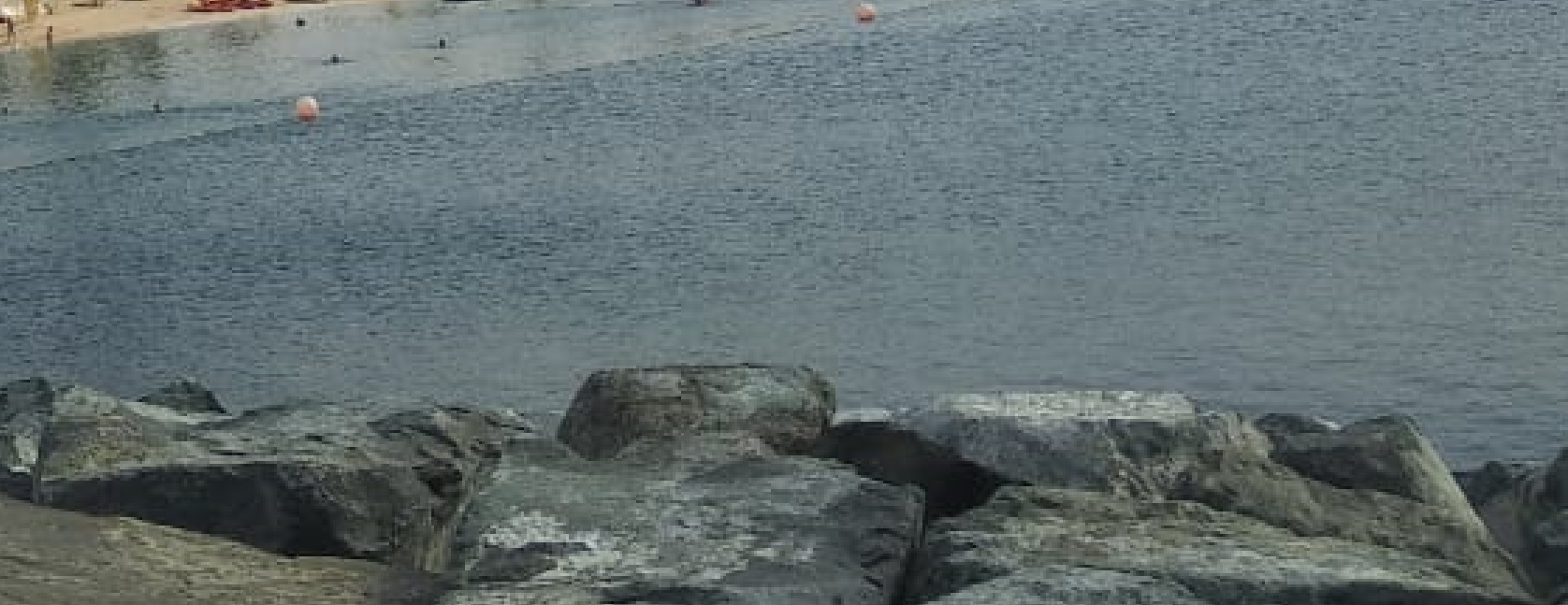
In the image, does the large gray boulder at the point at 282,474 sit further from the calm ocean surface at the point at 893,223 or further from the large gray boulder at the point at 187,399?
the calm ocean surface at the point at 893,223

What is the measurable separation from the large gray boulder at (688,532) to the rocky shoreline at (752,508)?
0.02 m

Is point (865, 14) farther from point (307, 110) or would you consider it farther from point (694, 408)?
point (694, 408)

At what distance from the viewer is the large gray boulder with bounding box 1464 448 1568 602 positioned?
1132 cm

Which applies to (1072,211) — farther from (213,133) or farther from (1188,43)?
(213,133)

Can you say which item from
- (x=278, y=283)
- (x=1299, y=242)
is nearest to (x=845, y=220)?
(x=1299, y=242)

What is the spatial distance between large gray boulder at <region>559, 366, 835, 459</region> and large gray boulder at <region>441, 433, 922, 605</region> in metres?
1.29

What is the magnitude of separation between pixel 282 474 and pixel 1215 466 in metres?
5.66

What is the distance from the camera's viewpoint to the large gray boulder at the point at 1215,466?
10.6 meters

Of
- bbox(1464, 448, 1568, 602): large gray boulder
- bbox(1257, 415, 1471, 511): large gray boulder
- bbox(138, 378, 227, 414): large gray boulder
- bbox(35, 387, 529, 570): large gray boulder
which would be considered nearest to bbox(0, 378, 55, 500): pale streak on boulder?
bbox(35, 387, 529, 570): large gray boulder

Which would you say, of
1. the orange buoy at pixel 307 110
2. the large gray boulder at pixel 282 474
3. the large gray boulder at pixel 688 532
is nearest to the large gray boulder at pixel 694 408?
the large gray boulder at pixel 282 474

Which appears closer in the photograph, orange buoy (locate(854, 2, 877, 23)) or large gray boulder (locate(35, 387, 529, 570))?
large gray boulder (locate(35, 387, 529, 570))

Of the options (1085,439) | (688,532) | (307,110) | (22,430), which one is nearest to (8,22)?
(307,110)

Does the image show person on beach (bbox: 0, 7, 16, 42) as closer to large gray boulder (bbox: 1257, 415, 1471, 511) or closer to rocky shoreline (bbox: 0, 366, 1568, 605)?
rocky shoreline (bbox: 0, 366, 1568, 605)

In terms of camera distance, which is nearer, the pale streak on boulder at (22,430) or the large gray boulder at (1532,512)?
the large gray boulder at (1532,512)
